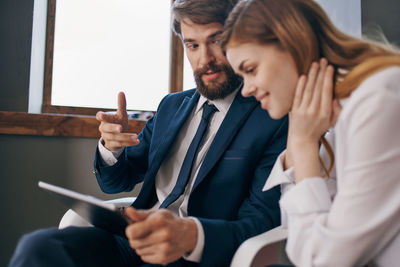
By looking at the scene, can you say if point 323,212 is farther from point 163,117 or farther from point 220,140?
point 163,117

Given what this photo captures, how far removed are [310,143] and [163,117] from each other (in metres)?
0.82

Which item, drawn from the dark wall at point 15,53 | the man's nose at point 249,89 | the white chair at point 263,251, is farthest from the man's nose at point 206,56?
the dark wall at point 15,53

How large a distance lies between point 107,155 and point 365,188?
3.30 feet

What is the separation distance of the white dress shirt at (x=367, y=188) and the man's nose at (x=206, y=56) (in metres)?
0.69

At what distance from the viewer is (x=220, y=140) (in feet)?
4.05

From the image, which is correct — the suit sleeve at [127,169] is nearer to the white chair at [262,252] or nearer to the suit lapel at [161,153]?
the suit lapel at [161,153]

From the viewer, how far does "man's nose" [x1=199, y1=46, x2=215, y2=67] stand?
4.33 ft

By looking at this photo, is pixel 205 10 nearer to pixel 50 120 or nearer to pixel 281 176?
pixel 281 176

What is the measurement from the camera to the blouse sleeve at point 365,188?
650 mm

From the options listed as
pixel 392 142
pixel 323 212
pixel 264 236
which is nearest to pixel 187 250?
pixel 264 236

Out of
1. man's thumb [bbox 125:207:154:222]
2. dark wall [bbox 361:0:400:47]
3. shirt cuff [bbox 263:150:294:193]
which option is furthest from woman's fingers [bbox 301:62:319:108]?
dark wall [bbox 361:0:400:47]

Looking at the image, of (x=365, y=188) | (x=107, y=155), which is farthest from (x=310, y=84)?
(x=107, y=155)

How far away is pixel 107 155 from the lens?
4.64 ft

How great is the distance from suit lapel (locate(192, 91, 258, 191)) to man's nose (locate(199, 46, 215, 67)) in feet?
0.55
